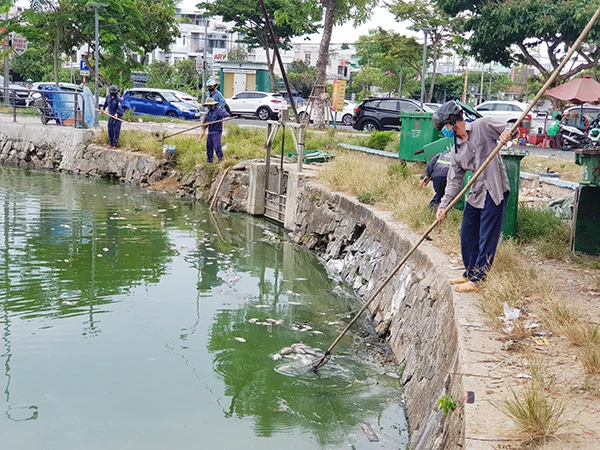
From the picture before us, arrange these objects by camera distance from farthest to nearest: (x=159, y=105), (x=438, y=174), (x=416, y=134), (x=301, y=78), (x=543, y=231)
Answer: (x=301, y=78), (x=159, y=105), (x=416, y=134), (x=438, y=174), (x=543, y=231)

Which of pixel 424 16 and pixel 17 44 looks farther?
pixel 424 16

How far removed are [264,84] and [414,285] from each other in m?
35.7

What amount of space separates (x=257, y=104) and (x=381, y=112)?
8.35 m

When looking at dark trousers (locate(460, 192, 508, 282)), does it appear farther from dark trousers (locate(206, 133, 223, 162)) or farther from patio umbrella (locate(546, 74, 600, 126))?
patio umbrella (locate(546, 74, 600, 126))

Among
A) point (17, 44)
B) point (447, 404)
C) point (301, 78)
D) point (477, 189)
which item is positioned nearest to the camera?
point (447, 404)

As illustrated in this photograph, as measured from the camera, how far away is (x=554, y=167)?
15281 mm

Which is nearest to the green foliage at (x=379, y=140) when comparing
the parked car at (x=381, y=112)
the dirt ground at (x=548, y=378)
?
the parked car at (x=381, y=112)

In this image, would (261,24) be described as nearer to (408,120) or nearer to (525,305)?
(408,120)

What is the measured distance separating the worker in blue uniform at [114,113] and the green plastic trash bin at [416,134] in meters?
8.63

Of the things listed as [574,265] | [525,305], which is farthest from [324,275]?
[525,305]

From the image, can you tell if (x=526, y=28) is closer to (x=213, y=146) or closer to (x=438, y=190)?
(x=213, y=146)

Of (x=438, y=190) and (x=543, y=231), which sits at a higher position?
(x=438, y=190)

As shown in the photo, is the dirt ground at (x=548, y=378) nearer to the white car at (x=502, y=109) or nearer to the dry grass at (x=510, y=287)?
the dry grass at (x=510, y=287)

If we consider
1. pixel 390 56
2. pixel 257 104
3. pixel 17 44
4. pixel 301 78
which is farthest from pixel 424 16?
pixel 301 78
